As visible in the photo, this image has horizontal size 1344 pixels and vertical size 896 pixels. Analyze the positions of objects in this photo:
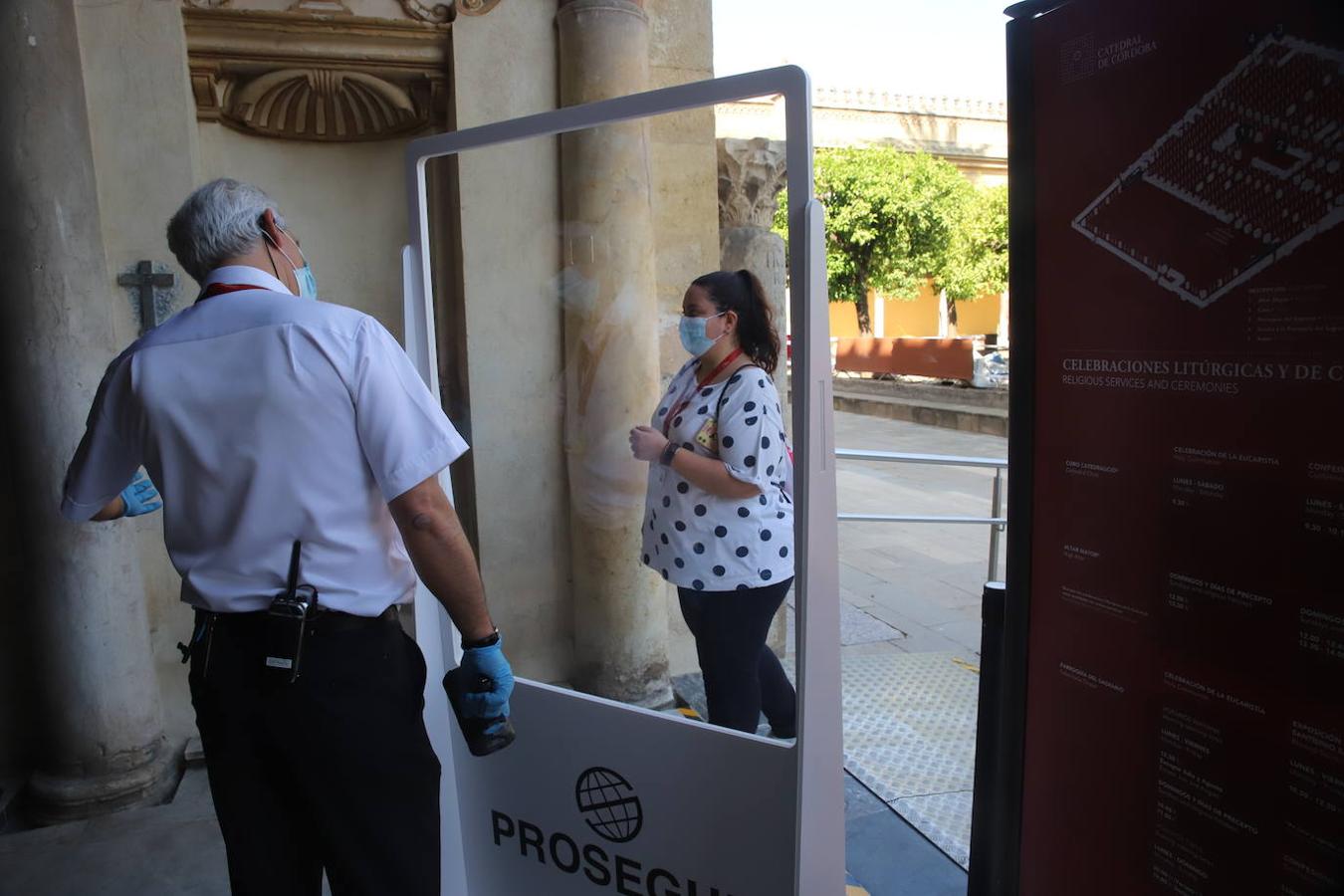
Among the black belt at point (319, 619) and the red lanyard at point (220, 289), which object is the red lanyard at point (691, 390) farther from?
the red lanyard at point (220, 289)

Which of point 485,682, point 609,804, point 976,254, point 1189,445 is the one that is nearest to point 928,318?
point 976,254

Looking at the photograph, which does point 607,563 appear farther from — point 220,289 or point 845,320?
point 845,320

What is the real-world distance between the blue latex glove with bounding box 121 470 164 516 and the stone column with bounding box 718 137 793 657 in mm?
1442

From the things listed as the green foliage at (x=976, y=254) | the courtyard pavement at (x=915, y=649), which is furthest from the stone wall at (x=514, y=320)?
the green foliage at (x=976, y=254)

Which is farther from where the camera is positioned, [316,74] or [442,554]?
[316,74]

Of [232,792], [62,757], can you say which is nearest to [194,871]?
[62,757]

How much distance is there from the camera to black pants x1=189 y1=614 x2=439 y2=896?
1.70 meters

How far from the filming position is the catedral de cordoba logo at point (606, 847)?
205 cm

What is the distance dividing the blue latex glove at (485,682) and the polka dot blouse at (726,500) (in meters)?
0.49

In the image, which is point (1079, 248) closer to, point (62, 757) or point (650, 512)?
point (650, 512)

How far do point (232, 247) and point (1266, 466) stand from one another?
5.96 feet

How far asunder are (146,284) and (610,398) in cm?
Answer: 209

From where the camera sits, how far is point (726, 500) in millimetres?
1982

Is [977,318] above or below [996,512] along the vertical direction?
above
